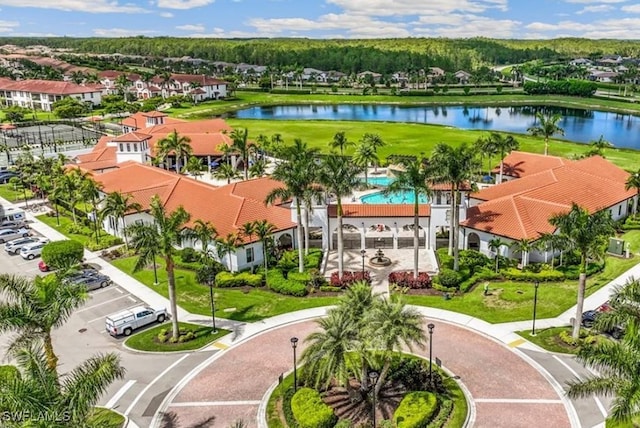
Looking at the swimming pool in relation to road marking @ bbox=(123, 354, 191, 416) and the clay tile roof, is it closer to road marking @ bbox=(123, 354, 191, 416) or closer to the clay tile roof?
the clay tile roof

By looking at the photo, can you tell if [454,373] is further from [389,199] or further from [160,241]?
[389,199]

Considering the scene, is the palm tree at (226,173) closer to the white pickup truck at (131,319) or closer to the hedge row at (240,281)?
the hedge row at (240,281)

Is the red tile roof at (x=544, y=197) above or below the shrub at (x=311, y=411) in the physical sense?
above

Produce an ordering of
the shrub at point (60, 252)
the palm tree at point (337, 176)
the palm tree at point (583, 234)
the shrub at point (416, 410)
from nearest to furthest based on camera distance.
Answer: the shrub at point (416, 410)
the palm tree at point (583, 234)
the palm tree at point (337, 176)
the shrub at point (60, 252)

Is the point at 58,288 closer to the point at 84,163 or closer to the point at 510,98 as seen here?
the point at 84,163

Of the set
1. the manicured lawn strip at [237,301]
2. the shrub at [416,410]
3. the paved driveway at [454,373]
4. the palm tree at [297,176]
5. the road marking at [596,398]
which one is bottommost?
the road marking at [596,398]

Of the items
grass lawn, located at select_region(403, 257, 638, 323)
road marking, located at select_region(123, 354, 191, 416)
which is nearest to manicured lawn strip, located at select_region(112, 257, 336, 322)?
road marking, located at select_region(123, 354, 191, 416)

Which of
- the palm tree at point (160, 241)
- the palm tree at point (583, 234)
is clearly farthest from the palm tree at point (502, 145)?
the palm tree at point (160, 241)

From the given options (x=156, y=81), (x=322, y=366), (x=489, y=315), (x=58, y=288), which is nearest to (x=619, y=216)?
(x=489, y=315)
